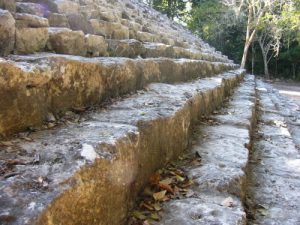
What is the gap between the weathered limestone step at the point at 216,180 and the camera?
1.54 m

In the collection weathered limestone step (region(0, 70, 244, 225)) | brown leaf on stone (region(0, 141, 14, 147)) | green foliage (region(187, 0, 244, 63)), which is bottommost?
weathered limestone step (region(0, 70, 244, 225))

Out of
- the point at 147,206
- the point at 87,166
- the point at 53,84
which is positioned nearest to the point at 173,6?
the point at 53,84

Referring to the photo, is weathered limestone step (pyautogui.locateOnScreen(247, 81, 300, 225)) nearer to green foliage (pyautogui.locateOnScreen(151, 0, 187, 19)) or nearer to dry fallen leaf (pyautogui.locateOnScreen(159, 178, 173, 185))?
dry fallen leaf (pyautogui.locateOnScreen(159, 178, 173, 185))

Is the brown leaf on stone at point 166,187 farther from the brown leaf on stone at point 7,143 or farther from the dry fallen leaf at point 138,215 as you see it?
the brown leaf on stone at point 7,143

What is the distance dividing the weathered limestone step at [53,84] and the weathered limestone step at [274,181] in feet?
3.36

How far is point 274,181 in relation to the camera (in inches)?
91.7

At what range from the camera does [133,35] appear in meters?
4.47

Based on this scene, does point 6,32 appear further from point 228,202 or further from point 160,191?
point 228,202

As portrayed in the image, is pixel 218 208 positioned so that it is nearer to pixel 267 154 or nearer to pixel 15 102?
pixel 15 102

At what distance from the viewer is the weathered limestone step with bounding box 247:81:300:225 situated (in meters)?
1.86

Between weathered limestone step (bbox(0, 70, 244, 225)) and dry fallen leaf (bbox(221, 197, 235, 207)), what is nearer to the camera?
weathered limestone step (bbox(0, 70, 244, 225))

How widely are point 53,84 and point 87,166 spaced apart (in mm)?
618

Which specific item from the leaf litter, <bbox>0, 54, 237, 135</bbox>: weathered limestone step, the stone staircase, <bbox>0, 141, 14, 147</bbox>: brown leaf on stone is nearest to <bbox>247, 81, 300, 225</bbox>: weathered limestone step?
the stone staircase

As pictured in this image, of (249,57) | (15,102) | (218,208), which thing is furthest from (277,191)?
(249,57)
